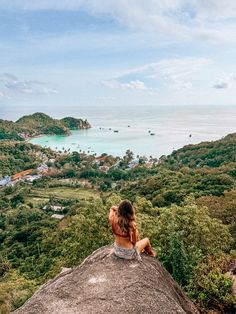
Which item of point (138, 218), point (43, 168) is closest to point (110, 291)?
point (138, 218)

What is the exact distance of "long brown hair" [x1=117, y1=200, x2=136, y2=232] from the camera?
19.4 feet

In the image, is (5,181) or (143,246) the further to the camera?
(5,181)

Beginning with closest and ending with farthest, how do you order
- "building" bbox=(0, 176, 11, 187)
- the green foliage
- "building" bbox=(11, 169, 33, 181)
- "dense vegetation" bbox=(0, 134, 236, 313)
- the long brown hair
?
the long brown hair < the green foliage < "dense vegetation" bbox=(0, 134, 236, 313) < "building" bbox=(0, 176, 11, 187) < "building" bbox=(11, 169, 33, 181)

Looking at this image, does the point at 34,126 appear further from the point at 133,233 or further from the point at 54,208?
the point at 133,233

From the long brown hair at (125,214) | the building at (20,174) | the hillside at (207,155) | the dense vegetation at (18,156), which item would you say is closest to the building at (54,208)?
the hillside at (207,155)

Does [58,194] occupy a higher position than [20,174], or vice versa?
[20,174]

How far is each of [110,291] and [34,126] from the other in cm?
14950

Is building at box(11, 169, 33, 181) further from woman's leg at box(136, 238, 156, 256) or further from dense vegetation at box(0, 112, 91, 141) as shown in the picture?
woman's leg at box(136, 238, 156, 256)

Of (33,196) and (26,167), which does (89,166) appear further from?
(33,196)

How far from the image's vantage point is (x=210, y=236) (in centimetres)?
1209

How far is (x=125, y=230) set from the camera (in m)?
6.03

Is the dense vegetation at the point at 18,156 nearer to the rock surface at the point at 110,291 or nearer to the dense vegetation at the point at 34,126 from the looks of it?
the dense vegetation at the point at 34,126

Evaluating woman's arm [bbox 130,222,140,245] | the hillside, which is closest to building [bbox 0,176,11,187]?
the hillside

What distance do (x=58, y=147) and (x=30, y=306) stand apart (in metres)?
115
